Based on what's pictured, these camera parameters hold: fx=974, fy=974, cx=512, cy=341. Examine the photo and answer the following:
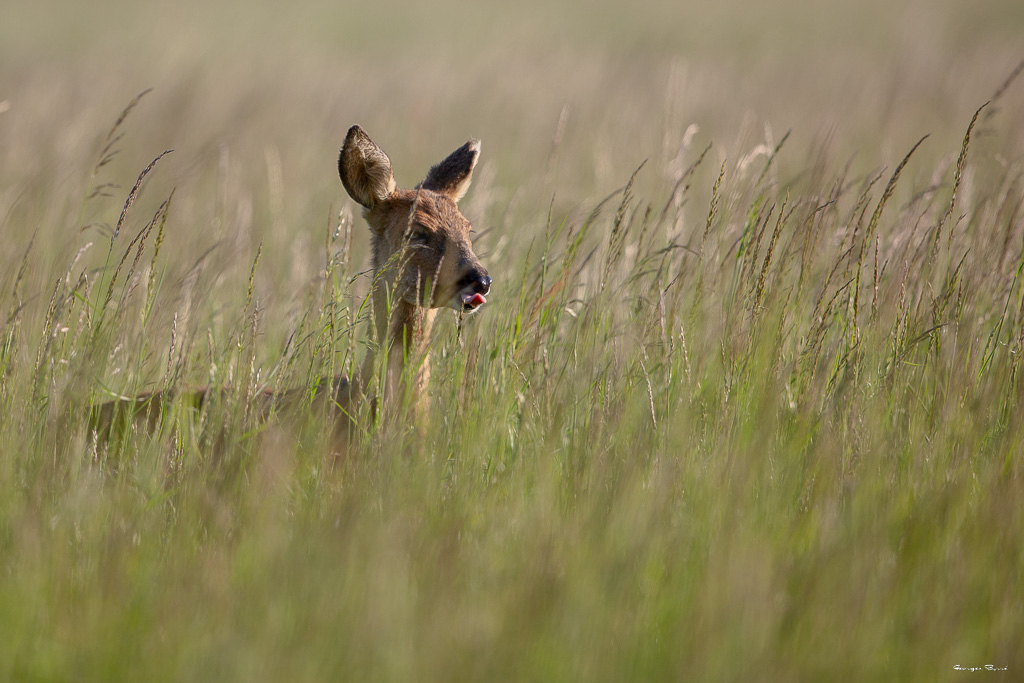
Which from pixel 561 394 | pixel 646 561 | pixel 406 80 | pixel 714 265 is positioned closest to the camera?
pixel 646 561

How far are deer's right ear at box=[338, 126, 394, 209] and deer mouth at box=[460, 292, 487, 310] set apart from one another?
0.67 meters

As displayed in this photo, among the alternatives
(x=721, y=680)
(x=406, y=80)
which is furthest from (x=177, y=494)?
(x=406, y=80)

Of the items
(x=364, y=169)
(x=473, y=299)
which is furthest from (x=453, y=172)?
(x=473, y=299)

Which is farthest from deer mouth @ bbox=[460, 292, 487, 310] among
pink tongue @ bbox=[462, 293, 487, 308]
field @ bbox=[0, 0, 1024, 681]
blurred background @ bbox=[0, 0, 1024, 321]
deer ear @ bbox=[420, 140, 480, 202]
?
blurred background @ bbox=[0, 0, 1024, 321]

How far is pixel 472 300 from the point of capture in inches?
144

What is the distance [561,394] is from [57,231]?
3.12 meters

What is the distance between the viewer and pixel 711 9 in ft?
115

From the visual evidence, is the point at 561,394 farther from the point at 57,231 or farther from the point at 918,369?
the point at 57,231

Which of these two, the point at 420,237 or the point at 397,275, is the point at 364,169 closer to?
the point at 420,237

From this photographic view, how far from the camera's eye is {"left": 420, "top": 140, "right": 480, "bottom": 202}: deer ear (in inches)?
177

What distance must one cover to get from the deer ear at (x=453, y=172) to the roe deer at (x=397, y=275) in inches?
7.9

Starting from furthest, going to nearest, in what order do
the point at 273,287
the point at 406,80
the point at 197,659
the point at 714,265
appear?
1. the point at 406,80
2. the point at 273,287
3. the point at 714,265
4. the point at 197,659

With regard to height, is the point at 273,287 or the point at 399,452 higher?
the point at 273,287

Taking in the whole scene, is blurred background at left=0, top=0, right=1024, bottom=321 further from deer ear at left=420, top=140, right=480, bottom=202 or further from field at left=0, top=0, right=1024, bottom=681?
field at left=0, top=0, right=1024, bottom=681
